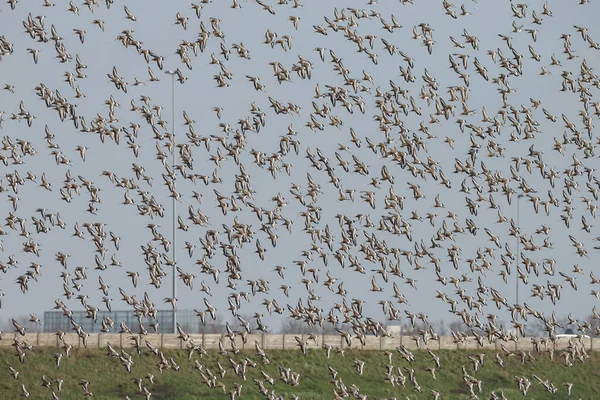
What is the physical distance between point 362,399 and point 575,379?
2142 centimetres

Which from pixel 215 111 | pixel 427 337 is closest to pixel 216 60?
pixel 215 111

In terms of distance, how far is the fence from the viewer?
318 feet

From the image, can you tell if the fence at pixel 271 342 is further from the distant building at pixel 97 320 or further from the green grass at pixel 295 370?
the distant building at pixel 97 320

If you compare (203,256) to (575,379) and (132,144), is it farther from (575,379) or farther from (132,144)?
(575,379)

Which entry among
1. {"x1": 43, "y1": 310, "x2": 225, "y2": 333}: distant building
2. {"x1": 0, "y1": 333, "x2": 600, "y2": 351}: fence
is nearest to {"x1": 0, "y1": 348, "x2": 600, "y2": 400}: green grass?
{"x1": 0, "y1": 333, "x2": 600, "y2": 351}: fence

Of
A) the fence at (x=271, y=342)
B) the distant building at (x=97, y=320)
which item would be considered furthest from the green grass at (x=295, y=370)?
the distant building at (x=97, y=320)

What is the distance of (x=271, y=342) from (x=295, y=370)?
4008 millimetres

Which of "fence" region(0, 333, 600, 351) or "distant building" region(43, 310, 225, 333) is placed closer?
"fence" region(0, 333, 600, 351)

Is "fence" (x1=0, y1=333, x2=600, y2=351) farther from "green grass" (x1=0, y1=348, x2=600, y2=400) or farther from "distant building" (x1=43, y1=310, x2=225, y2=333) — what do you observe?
"distant building" (x1=43, y1=310, x2=225, y2=333)

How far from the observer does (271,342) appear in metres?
102

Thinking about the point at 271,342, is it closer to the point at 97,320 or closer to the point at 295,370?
the point at 295,370

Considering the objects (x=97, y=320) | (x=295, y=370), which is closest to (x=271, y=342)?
(x=295, y=370)

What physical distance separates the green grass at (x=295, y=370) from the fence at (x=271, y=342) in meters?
0.75

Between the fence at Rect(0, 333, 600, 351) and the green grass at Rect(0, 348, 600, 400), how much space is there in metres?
0.75
